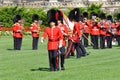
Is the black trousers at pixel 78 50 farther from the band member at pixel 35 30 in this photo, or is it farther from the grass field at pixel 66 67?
the band member at pixel 35 30

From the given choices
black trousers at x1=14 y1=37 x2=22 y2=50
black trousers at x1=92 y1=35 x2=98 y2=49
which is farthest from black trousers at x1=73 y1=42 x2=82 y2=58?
black trousers at x1=14 y1=37 x2=22 y2=50

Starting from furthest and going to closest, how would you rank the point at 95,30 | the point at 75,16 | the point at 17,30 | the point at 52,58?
1. the point at 95,30
2. the point at 17,30
3. the point at 75,16
4. the point at 52,58

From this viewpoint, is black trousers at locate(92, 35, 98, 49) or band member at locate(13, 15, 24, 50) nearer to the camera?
band member at locate(13, 15, 24, 50)

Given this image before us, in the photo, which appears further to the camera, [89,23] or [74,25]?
[89,23]

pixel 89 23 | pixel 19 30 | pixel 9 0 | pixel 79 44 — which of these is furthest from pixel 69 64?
pixel 9 0

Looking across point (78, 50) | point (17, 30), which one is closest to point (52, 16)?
point (78, 50)

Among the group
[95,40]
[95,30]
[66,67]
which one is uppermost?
[95,30]

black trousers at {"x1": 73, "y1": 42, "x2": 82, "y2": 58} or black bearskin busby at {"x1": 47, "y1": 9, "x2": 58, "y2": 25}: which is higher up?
black bearskin busby at {"x1": 47, "y1": 9, "x2": 58, "y2": 25}

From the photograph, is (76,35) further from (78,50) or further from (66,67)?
(66,67)

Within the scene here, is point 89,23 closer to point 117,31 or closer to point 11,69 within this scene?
point 117,31

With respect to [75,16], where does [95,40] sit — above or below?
below

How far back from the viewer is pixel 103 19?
33.2 m

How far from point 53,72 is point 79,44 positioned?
6.57m

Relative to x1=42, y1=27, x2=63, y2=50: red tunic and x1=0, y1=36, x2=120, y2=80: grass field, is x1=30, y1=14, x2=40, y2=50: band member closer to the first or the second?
x1=0, y1=36, x2=120, y2=80: grass field
